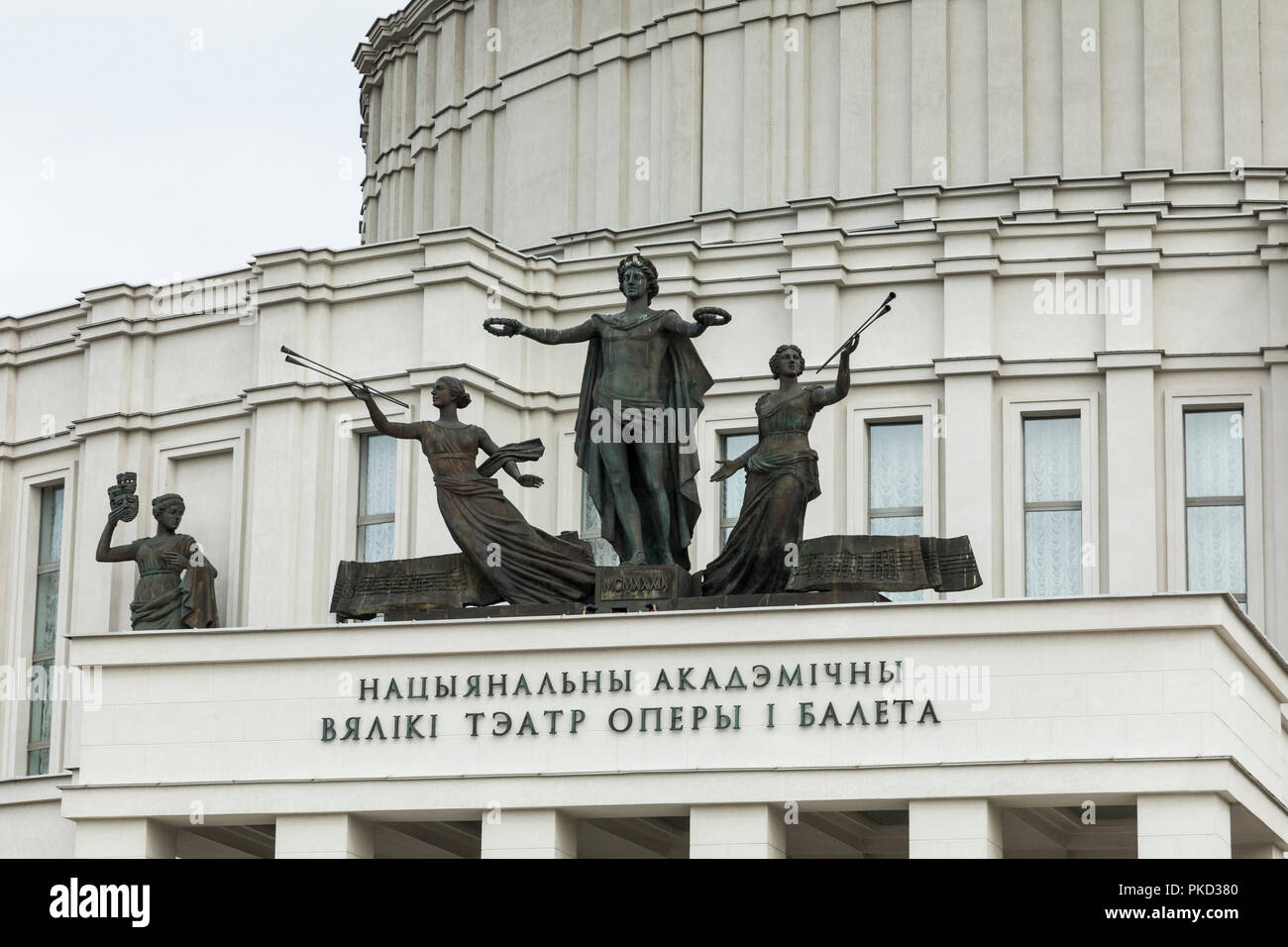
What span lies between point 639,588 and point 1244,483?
9.93 m

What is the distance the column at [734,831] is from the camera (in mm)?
30656

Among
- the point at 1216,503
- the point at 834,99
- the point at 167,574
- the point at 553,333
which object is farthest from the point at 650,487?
the point at 834,99

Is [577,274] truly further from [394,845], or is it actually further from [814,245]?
[394,845]

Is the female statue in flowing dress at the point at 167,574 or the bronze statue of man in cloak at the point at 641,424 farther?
the female statue in flowing dress at the point at 167,574

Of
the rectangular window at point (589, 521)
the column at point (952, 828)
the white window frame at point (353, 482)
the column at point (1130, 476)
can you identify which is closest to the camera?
the column at point (952, 828)

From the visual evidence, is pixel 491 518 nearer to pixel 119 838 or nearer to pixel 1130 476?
pixel 119 838

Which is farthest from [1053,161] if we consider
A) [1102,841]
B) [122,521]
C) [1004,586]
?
[122,521]

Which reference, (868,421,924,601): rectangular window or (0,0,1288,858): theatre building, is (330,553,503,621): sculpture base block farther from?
(868,421,924,601): rectangular window

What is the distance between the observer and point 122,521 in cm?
4006

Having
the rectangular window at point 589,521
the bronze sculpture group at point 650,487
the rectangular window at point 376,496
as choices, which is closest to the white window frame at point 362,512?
the rectangular window at point 376,496

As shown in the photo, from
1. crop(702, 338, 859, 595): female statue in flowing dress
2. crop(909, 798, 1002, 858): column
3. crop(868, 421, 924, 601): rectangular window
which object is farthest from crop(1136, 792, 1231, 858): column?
crop(868, 421, 924, 601): rectangular window

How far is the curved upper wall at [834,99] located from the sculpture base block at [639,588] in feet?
45.8

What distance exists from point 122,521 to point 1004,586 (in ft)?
42.4

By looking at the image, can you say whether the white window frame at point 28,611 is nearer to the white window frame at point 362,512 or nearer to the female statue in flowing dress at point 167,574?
the female statue in flowing dress at point 167,574
